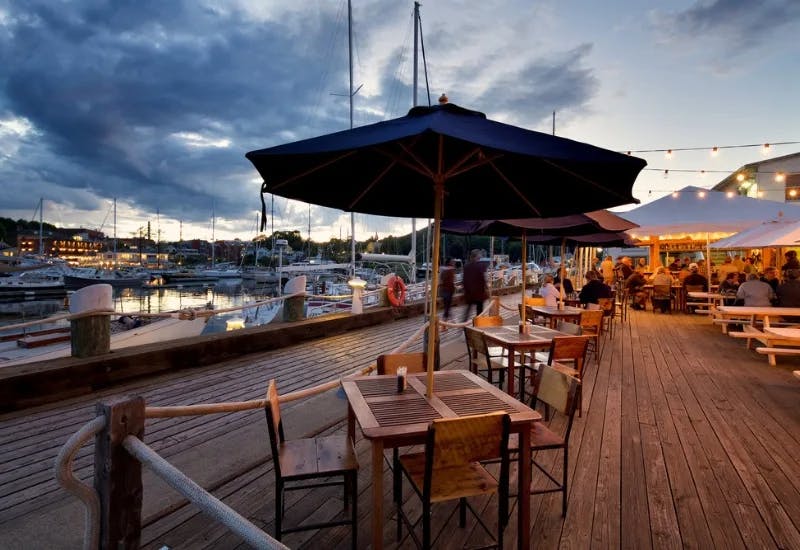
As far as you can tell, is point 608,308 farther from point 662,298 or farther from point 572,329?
point 662,298

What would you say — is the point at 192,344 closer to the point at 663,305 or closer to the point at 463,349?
the point at 463,349

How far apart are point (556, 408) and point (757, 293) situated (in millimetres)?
8108

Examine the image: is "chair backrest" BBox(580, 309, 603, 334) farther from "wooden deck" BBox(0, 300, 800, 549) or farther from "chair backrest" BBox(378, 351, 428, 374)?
"chair backrest" BBox(378, 351, 428, 374)

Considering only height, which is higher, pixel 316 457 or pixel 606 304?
pixel 606 304

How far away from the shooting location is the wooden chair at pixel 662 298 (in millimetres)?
12297

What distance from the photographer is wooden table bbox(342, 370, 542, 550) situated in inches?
77.4

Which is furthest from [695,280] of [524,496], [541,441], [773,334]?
[524,496]

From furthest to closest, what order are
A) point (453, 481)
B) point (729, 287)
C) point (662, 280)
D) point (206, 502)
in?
point (662, 280) < point (729, 287) < point (453, 481) < point (206, 502)

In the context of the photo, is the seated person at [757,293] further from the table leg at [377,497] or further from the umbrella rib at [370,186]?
the table leg at [377,497]

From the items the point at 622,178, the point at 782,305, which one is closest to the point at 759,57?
the point at 782,305

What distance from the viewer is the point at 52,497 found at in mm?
2629

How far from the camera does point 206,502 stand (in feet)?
3.64

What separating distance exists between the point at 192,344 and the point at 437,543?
15.7 ft

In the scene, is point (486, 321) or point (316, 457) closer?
point (316, 457)
